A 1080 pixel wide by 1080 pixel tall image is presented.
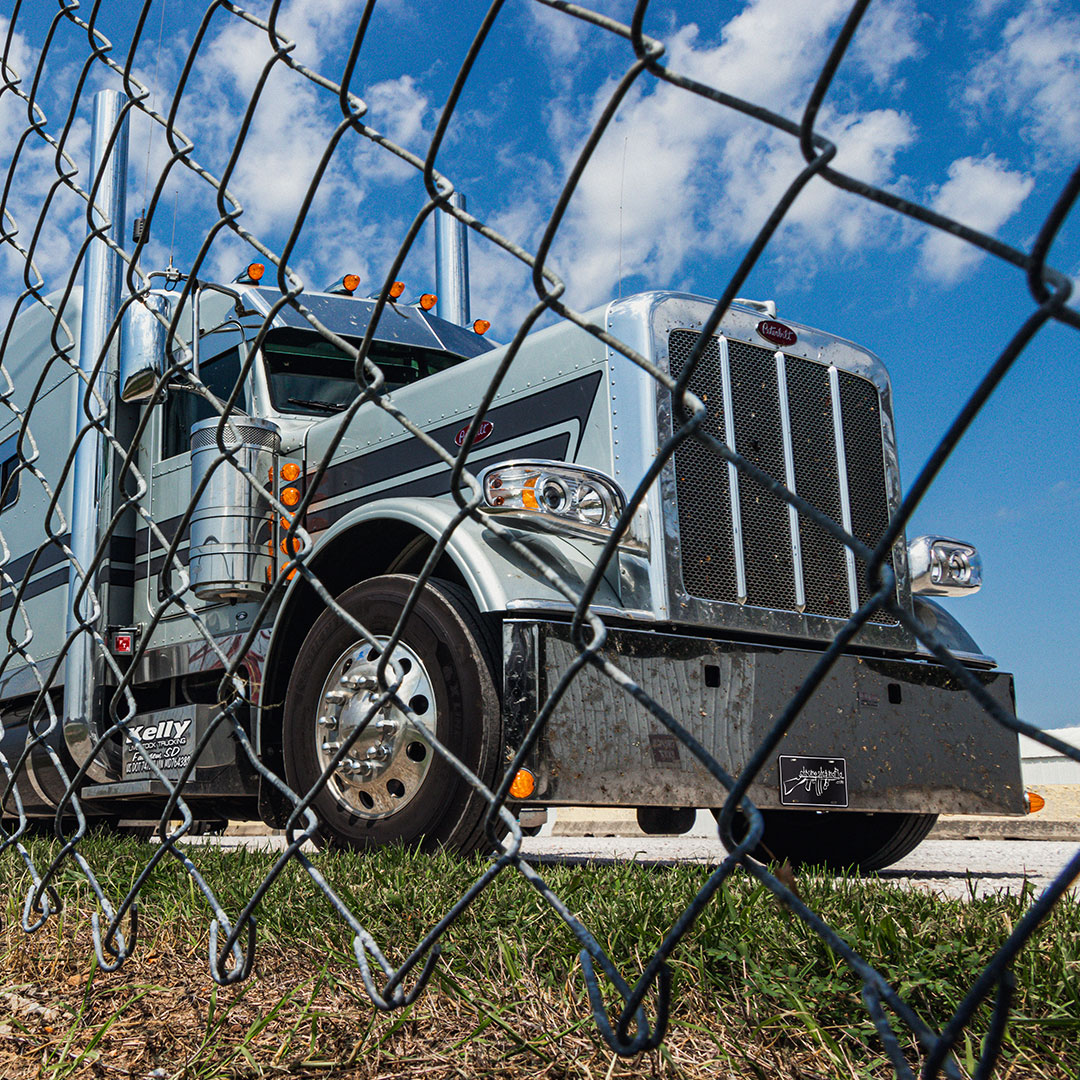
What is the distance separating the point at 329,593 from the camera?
2.71 meters

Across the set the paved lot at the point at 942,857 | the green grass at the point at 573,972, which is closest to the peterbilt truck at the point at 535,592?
the paved lot at the point at 942,857

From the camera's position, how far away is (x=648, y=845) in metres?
7.55

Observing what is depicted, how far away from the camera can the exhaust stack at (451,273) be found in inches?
264

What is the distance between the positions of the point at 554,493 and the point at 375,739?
1039mm

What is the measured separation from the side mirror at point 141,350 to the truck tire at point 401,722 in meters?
1.45

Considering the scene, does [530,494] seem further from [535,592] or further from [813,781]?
[813,781]

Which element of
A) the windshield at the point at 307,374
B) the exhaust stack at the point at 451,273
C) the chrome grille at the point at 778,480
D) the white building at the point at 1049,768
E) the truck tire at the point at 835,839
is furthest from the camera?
the white building at the point at 1049,768

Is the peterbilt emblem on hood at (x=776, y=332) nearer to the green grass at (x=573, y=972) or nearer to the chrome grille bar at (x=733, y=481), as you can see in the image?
the chrome grille bar at (x=733, y=481)

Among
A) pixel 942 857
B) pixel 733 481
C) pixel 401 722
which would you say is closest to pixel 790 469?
pixel 733 481

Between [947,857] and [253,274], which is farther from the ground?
[253,274]

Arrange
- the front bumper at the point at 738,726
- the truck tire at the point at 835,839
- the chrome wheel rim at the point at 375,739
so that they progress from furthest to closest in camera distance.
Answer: the truck tire at the point at 835,839 → the chrome wheel rim at the point at 375,739 → the front bumper at the point at 738,726

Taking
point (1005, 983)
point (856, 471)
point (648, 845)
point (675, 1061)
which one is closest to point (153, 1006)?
point (675, 1061)

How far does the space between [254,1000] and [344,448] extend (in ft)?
11.3

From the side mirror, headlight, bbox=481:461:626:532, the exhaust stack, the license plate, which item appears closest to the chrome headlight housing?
headlight, bbox=481:461:626:532
